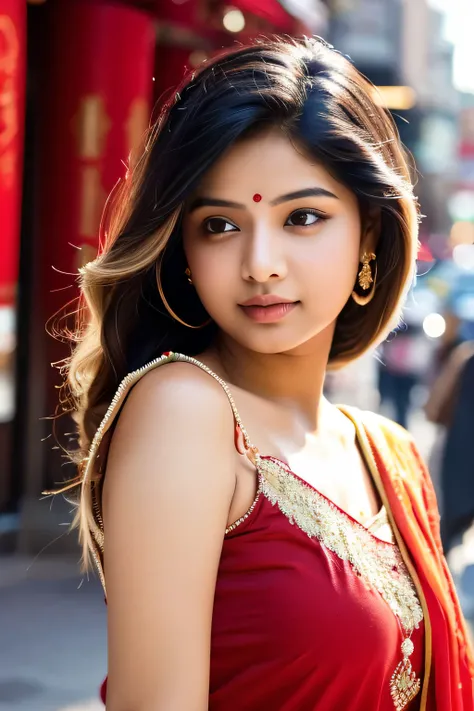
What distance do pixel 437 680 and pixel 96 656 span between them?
3261 millimetres

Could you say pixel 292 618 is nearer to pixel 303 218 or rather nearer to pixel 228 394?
pixel 228 394

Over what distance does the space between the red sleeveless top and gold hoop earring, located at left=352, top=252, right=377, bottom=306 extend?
1.34 ft

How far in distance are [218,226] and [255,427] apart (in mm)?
310

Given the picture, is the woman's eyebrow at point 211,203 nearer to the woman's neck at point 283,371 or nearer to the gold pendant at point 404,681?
the woman's neck at point 283,371

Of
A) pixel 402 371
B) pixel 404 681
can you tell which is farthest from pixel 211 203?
pixel 402 371

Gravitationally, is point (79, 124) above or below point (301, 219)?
above

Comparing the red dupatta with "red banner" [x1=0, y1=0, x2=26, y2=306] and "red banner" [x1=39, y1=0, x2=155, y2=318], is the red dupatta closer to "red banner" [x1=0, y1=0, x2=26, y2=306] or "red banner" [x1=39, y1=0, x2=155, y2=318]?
"red banner" [x1=0, y1=0, x2=26, y2=306]

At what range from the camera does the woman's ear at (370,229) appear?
1691 mm

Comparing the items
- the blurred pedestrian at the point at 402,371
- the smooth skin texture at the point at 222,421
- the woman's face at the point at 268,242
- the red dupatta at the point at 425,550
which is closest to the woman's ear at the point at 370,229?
the smooth skin texture at the point at 222,421

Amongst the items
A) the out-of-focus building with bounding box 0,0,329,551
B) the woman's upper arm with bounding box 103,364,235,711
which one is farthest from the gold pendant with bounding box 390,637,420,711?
the out-of-focus building with bounding box 0,0,329,551

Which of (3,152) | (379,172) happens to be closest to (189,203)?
(379,172)

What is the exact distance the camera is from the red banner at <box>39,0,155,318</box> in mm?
5945

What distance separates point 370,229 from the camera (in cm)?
173

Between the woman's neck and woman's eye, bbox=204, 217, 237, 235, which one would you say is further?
the woman's neck
